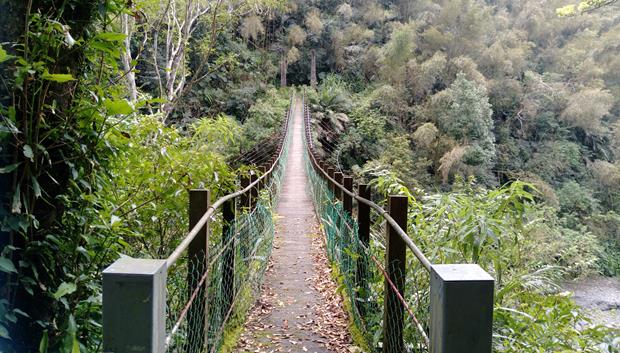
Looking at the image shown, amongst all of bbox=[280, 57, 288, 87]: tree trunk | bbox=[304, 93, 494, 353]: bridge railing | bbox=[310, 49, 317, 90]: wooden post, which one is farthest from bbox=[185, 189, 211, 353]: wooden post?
bbox=[280, 57, 288, 87]: tree trunk

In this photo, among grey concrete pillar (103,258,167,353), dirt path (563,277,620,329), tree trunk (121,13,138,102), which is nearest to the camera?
grey concrete pillar (103,258,167,353)

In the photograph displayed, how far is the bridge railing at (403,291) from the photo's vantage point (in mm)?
922

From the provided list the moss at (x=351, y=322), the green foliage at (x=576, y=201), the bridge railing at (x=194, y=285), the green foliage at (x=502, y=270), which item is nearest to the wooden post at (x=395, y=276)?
the green foliage at (x=502, y=270)

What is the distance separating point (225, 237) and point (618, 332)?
2.05 meters

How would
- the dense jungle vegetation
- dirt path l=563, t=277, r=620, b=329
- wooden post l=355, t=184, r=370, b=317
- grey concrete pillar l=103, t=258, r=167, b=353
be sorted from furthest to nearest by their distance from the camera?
1. dirt path l=563, t=277, r=620, b=329
2. wooden post l=355, t=184, r=370, b=317
3. the dense jungle vegetation
4. grey concrete pillar l=103, t=258, r=167, b=353

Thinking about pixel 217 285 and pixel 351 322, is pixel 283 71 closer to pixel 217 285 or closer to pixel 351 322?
pixel 351 322

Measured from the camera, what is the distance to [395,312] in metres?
1.78

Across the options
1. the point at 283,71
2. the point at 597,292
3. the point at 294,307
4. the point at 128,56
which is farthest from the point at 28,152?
the point at 283,71

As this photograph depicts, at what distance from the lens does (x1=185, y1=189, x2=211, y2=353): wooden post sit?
5.64ft

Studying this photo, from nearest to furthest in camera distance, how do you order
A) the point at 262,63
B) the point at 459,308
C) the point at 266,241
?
1. the point at 459,308
2. the point at 266,241
3. the point at 262,63

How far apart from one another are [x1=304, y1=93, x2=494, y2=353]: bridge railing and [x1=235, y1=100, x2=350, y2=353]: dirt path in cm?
19

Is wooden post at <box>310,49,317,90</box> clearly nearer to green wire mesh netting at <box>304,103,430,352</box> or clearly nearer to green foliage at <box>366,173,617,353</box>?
green wire mesh netting at <box>304,103,430,352</box>

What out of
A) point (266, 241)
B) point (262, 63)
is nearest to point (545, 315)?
point (266, 241)

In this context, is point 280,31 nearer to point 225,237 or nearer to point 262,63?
point 262,63
